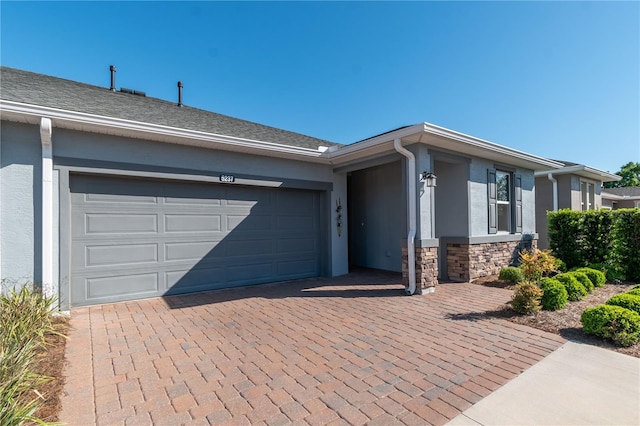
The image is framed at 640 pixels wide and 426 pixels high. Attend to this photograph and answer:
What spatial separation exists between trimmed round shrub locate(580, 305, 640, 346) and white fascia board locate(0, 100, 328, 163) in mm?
5833

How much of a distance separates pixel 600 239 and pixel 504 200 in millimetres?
2398

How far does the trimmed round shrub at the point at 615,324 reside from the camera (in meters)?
3.53

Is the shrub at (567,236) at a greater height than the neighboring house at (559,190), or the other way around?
the neighboring house at (559,190)

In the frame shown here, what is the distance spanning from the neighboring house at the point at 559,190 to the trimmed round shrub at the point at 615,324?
9.02 meters

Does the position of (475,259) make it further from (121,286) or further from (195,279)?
(121,286)

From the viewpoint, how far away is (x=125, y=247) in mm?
5609

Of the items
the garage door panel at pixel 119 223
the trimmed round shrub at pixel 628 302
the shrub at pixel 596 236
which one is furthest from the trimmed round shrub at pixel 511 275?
the garage door panel at pixel 119 223

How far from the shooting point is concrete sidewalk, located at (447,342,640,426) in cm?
221

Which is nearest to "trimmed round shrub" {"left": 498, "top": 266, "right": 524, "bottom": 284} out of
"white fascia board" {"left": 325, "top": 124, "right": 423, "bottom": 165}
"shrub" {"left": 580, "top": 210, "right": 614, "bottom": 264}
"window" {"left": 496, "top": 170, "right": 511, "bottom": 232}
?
"window" {"left": 496, "top": 170, "right": 511, "bottom": 232}

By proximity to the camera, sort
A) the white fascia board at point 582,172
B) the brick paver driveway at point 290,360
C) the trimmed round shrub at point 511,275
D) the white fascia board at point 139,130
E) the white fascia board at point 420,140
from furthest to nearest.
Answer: the white fascia board at point 582,172
the trimmed round shrub at point 511,275
the white fascia board at point 420,140
the white fascia board at point 139,130
the brick paver driveway at point 290,360

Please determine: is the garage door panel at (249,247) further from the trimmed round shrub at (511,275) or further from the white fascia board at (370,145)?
the trimmed round shrub at (511,275)

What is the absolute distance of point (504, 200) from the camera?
28.7ft

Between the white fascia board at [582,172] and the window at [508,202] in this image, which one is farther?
the white fascia board at [582,172]

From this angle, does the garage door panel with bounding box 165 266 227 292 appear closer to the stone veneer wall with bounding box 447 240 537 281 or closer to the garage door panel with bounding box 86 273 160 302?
the garage door panel with bounding box 86 273 160 302
